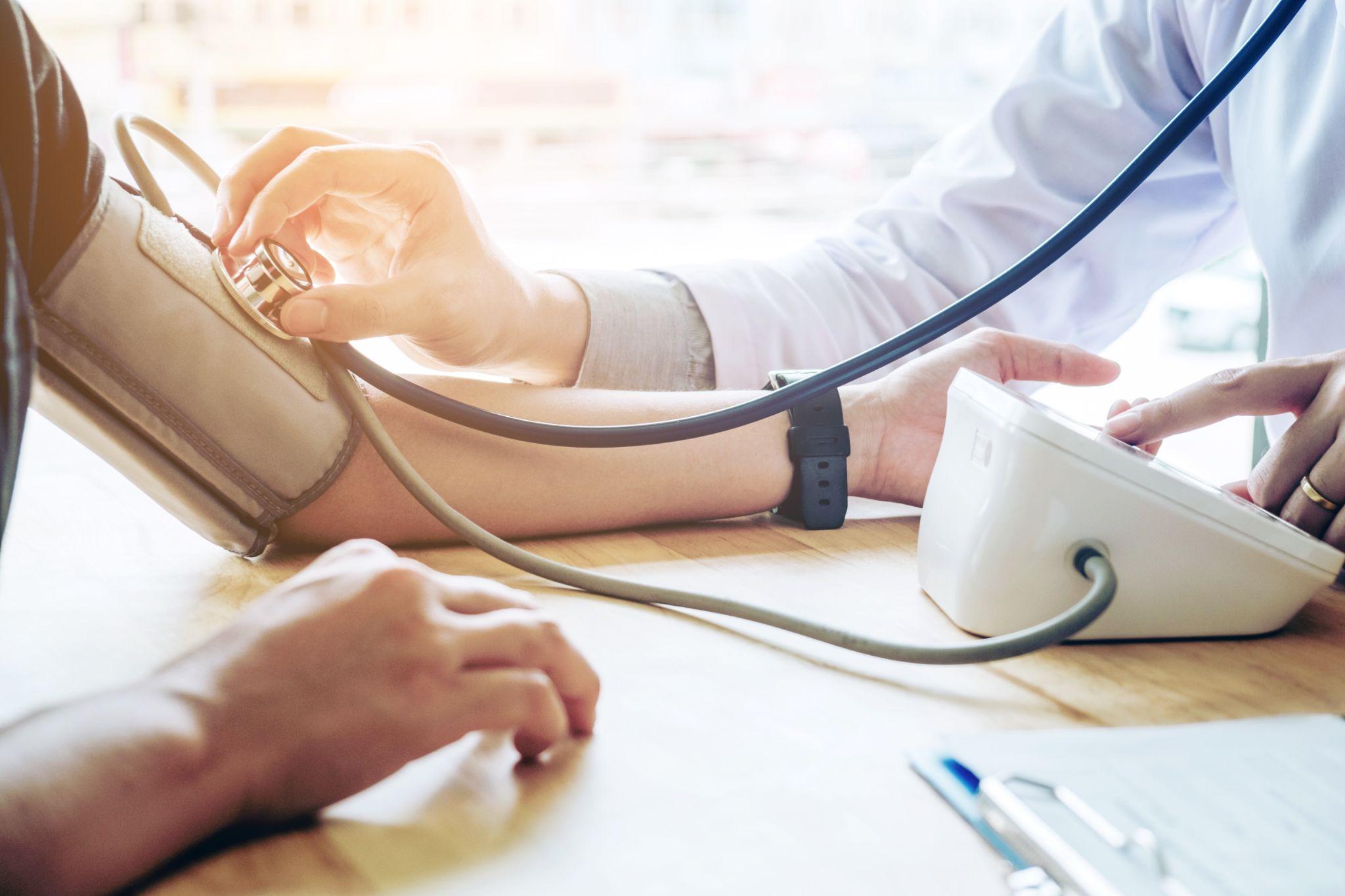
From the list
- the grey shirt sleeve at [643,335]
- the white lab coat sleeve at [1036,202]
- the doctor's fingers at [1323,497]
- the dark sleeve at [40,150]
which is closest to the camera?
the dark sleeve at [40,150]

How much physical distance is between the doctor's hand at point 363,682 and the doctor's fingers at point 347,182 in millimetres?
299

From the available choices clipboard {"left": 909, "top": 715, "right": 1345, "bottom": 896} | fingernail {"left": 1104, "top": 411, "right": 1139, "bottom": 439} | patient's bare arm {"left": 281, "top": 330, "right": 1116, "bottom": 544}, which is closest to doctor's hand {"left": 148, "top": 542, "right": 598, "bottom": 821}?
clipboard {"left": 909, "top": 715, "right": 1345, "bottom": 896}

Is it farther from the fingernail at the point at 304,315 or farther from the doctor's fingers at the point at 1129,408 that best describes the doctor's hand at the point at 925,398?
the fingernail at the point at 304,315

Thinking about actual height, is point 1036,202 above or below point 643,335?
above

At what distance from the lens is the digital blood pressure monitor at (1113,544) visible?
0.47 meters

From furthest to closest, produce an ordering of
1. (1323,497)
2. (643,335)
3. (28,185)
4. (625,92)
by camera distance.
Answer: (625,92) < (643,335) < (1323,497) < (28,185)

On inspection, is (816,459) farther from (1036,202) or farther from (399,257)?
(1036,202)

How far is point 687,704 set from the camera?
1.36ft

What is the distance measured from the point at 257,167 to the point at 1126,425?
526mm

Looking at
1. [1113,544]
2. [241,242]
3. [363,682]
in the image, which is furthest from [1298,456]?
[241,242]

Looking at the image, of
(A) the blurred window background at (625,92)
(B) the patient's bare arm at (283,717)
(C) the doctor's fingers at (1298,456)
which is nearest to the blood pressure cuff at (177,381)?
(B) the patient's bare arm at (283,717)

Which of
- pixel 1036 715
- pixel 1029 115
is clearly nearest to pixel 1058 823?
pixel 1036 715

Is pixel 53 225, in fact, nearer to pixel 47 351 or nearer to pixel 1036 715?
pixel 47 351

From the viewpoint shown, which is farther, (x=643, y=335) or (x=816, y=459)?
(x=643, y=335)
